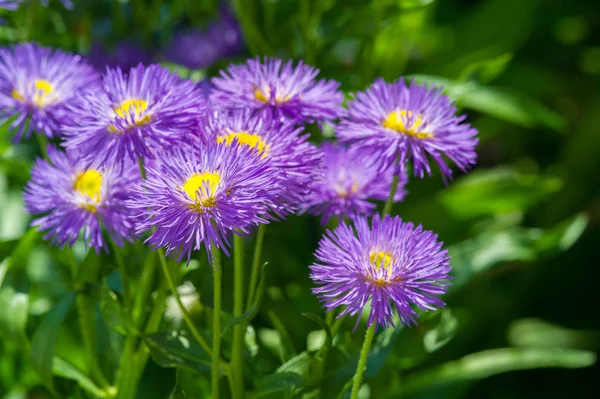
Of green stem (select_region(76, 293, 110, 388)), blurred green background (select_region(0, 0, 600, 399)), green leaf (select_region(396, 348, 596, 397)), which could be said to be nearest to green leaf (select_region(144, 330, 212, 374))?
blurred green background (select_region(0, 0, 600, 399))

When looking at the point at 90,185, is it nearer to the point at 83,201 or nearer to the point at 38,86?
the point at 83,201

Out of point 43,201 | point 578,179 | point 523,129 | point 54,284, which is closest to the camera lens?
point 43,201

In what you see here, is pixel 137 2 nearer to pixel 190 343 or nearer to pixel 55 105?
pixel 55 105

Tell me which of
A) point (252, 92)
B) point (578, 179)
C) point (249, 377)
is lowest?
point (249, 377)

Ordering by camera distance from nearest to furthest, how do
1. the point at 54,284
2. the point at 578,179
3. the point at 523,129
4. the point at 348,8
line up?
the point at 54,284
the point at 348,8
the point at 578,179
the point at 523,129

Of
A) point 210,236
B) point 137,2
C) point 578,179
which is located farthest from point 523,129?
point 210,236

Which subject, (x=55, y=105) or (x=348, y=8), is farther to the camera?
(x=348, y=8)

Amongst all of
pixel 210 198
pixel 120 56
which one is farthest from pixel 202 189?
pixel 120 56
